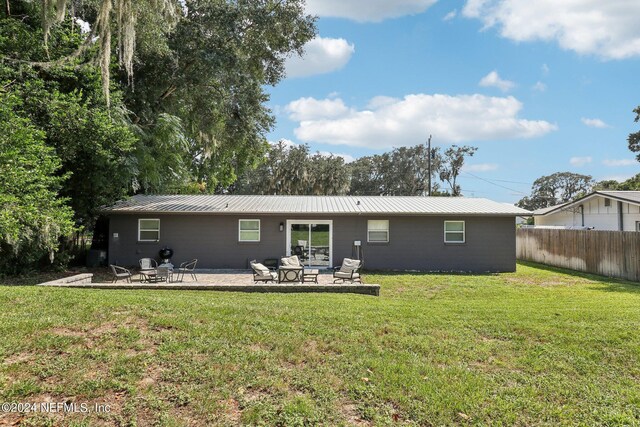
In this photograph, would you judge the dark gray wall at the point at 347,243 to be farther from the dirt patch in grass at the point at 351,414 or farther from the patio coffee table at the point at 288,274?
the dirt patch in grass at the point at 351,414

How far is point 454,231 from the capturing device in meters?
14.9

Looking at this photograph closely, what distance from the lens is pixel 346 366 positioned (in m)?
4.05

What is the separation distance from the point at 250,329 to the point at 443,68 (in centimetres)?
1289

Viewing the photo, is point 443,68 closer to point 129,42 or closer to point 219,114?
point 219,114

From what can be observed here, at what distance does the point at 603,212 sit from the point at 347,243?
635 inches

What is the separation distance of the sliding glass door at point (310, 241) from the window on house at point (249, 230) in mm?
1229

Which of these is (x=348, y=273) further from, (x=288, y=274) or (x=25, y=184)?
(x=25, y=184)

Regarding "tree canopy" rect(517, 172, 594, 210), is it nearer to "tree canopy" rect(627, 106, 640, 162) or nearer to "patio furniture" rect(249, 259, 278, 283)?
"tree canopy" rect(627, 106, 640, 162)

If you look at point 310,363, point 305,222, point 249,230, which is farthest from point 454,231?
point 310,363

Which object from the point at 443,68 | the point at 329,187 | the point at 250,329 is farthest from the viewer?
the point at 329,187

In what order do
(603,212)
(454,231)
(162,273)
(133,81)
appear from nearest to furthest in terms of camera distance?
1. (162,273)
2. (133,81)
3. (454,231)
4. (603,212)

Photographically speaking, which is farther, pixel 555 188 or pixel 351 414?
pixel 555 188

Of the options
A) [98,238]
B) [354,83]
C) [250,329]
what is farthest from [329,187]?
[250,329]

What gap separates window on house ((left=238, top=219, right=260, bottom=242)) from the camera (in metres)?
14.8
